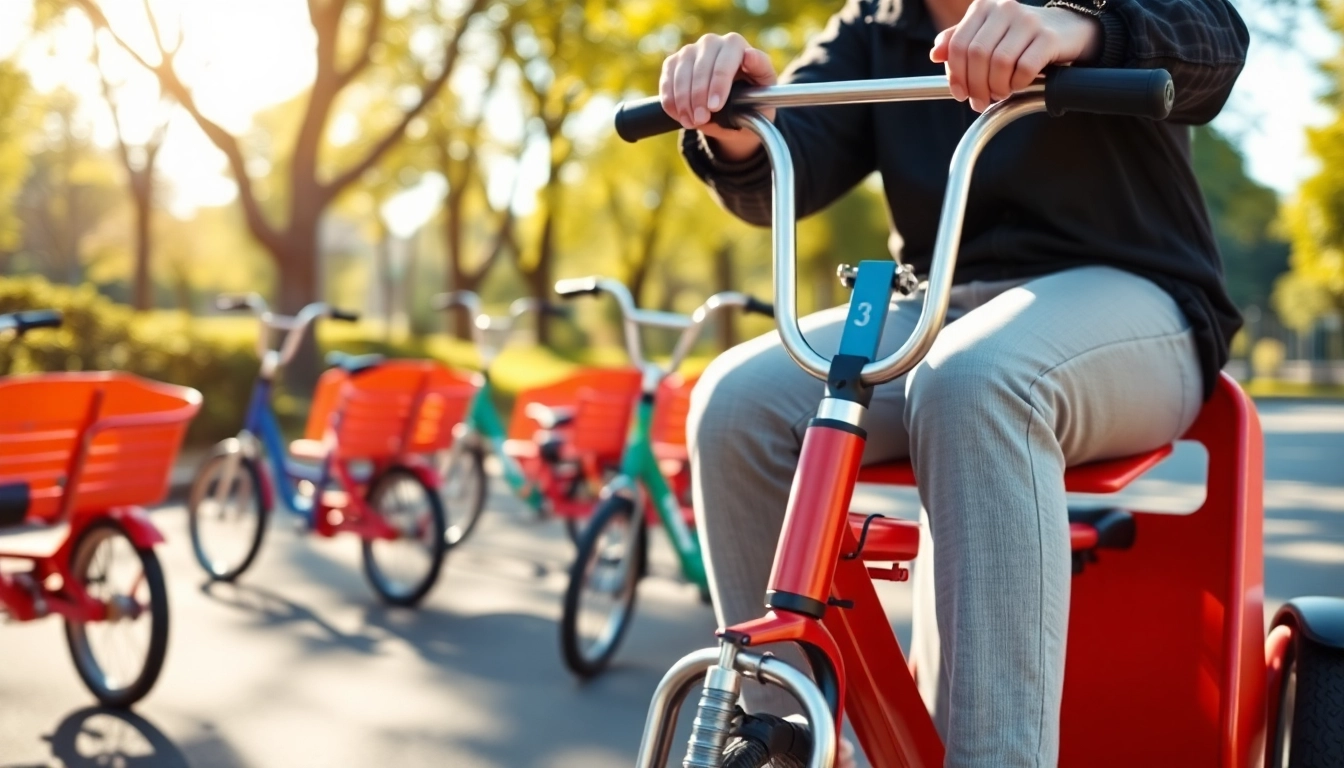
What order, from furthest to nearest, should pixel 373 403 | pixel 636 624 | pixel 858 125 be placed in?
pixel 373 403 → pixel 636 624 → pixel 858 125

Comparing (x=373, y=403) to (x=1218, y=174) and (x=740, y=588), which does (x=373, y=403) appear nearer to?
A: (x=740, y=588)

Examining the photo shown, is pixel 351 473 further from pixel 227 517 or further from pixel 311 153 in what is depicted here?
pixel 311 153

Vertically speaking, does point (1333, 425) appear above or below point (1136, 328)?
below

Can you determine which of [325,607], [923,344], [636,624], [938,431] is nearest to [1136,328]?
[938,431]

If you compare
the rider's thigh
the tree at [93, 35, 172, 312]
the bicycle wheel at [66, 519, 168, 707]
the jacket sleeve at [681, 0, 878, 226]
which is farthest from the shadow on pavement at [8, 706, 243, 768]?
the tree at [93, 35, 172, 312]

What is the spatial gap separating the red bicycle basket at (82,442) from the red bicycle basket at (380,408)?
1.55 meters

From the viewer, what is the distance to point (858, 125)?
7.48 feet

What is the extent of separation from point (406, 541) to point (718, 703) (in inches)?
164

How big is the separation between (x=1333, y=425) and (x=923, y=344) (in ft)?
49.5

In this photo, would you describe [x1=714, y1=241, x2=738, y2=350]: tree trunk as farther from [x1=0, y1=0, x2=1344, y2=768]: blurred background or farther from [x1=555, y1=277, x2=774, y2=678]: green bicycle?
[x1=555, y1=277, x2=774, y2=678]: green bicycle

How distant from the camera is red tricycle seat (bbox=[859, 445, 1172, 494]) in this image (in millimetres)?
1854

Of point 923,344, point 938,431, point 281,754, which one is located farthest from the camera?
point 281,754

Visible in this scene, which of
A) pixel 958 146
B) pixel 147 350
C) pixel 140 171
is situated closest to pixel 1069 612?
pixel 958 146

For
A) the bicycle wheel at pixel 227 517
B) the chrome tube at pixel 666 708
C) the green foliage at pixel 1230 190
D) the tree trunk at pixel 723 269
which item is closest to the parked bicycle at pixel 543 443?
the bicycle wheel at pixel 227 517
